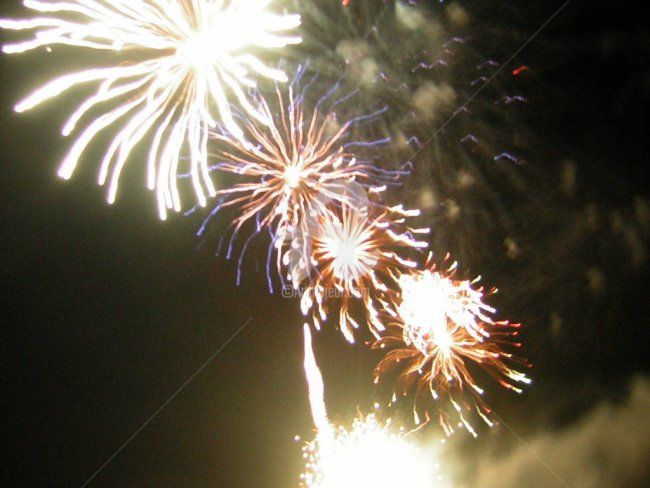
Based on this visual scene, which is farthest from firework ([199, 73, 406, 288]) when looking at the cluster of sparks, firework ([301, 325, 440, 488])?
firework ([301, 325, 440, 488])

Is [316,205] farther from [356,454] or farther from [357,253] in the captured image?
[356,454]

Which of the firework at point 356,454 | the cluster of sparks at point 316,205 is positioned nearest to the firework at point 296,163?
the cluster of sparks at point 316,205

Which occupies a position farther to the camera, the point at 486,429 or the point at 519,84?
the point at 486,429

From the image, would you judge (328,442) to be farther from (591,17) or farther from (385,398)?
(591,17)

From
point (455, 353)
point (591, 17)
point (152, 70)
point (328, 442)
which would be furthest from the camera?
point (328, 442)

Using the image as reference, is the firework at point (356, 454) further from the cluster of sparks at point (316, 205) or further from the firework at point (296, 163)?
the firework at point (296, 163)

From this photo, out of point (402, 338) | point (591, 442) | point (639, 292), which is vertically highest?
point (402, 338)

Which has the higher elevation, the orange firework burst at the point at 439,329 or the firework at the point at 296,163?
the firework at the point at 296,163

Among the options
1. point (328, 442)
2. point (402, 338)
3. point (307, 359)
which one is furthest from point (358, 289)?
point (328, 442)
